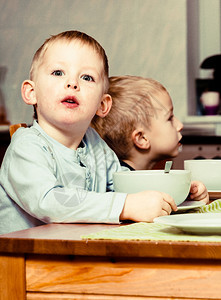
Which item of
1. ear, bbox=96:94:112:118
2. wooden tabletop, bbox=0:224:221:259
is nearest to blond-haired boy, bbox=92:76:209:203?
ear, bbox=96:94:112:118

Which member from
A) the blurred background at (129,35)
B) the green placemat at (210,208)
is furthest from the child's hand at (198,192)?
the blurred background at (129,35)

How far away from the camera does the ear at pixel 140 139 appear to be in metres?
1.82

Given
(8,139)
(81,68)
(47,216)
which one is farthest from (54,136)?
(8,139)

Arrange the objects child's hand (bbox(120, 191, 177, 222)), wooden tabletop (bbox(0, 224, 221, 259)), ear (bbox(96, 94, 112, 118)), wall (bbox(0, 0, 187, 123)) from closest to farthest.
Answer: wooden tabletop (bbox(0, 224, 221, 259)) → child's hand (bbox(120, 191, 177, 222)) → ear (bbox(96, 94, 112, 118)) → wall (bbox(0, 0, 187, 123))

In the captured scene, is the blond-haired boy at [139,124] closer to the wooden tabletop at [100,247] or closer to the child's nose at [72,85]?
the child's nose at [72,85]

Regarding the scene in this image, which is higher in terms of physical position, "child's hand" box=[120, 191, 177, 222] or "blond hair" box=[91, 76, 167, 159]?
"child's hand" box=[120, 191, 177, 222]

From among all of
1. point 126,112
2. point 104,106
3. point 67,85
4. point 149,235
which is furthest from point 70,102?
point 126,112

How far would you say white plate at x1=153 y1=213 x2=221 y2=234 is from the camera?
1.94ft

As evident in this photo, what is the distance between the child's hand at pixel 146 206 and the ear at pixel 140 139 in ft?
3.23

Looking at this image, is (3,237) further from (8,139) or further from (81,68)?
(8,139)

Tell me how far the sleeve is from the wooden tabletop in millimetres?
174

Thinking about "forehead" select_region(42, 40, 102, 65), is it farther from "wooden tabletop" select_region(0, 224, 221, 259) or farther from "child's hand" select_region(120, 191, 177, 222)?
"wooden tabletop" select_region(0, 224, 221, 259)

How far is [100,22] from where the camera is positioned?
3.51 meters

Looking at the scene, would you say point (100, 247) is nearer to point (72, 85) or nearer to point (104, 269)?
point (104, 269)
